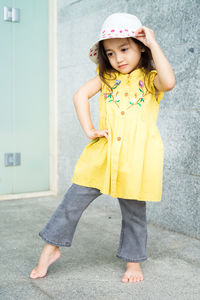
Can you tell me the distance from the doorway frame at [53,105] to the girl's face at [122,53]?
2.09 meters

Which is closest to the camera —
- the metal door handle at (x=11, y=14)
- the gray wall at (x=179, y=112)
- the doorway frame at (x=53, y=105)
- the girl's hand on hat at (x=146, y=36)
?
the girl's hand on hat at (x=146, y=36)

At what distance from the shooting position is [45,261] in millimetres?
1960

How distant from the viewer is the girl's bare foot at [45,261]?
1.95 m

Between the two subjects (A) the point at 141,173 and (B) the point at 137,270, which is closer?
(A) the point at 141,173

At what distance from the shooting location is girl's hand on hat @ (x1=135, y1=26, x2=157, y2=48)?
176 centimetres

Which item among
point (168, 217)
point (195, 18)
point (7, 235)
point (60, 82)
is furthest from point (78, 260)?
point (60, 82)

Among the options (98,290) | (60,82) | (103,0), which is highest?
(103,0)

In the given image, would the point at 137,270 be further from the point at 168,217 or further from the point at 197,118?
the point at 197,118

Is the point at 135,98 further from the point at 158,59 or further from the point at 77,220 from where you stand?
the point at 77,220

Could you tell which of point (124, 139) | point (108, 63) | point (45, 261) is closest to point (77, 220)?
point (45, 261)

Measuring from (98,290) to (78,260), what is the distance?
1.29 feet

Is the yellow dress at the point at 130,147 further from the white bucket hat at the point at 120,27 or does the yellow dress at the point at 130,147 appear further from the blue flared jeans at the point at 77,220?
the white bucket hat at the point at 120,27

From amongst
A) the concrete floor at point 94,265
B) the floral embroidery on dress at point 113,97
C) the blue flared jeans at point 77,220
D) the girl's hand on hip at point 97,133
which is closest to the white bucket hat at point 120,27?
the floral embroidery on dress at point 113,97

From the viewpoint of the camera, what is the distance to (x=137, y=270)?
6.55 ft
